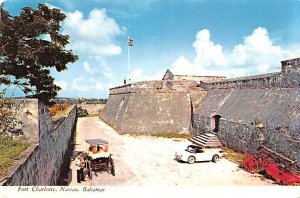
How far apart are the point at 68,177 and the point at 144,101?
15887mm

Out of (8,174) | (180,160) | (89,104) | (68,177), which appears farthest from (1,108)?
(89,104)

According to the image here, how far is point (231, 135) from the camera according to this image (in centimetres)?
2033

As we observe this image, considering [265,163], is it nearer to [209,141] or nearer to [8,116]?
[209,141]

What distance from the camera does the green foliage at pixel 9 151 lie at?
23.3 feet

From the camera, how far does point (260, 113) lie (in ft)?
59.4

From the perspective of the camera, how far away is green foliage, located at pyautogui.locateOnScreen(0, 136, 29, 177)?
7114 mm

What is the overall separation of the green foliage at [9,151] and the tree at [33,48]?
4.02m

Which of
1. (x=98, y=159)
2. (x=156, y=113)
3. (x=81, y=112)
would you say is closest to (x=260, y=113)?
(x=98, y=159)

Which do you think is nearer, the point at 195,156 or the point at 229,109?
the point at 195,156

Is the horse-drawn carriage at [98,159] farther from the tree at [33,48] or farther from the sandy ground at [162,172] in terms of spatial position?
the tree at [33,48]

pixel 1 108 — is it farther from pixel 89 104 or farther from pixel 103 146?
pixel 89 104

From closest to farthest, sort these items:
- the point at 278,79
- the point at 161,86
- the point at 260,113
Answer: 1. the point at 260,113
2. the point at 278,79
3. the point at 161,86

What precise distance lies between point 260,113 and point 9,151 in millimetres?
14395

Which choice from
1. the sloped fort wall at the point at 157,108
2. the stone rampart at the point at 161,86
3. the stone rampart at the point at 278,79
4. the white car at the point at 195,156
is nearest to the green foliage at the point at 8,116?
the white car at the point at 195,156
